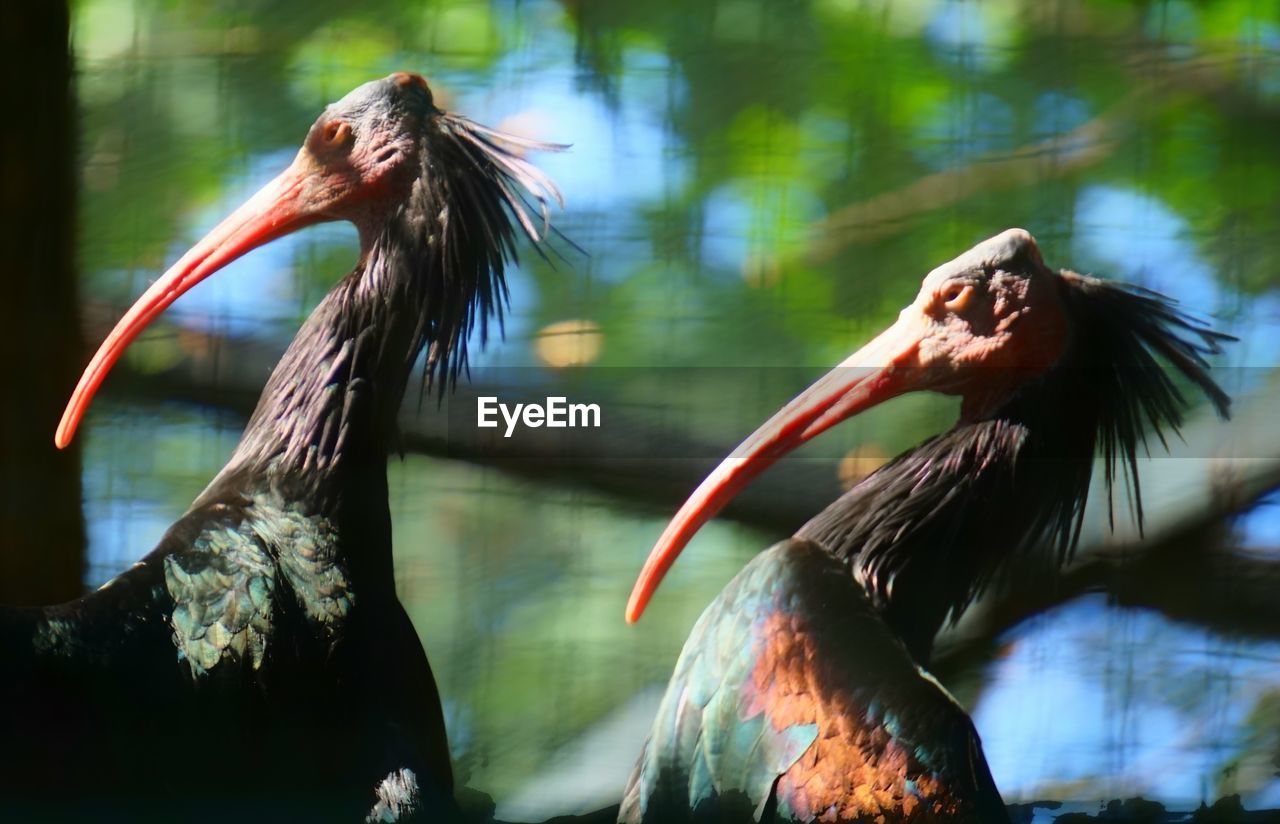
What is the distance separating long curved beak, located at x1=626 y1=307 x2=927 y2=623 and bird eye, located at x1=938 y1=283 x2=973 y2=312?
6 centimetres

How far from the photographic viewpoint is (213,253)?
2627 mm

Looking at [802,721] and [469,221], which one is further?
[469,221]

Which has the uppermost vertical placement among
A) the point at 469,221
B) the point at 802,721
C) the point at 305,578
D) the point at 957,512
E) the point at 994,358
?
the point at 469,221

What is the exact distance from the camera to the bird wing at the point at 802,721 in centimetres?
251

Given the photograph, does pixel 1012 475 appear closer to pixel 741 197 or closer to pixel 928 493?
pixel 928 493

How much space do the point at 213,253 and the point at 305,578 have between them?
0.65 metres

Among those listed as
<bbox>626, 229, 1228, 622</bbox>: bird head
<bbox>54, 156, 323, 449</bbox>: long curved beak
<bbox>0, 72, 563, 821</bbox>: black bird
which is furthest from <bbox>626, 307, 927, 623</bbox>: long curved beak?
<bbox>54, 156, 323, 449</bbox>: long curved beak

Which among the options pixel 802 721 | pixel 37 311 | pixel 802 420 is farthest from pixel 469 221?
pixel 802 721

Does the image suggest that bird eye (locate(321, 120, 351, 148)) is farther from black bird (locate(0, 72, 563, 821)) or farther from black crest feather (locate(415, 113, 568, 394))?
black crest feather (locate(415, 113, 568, 394))

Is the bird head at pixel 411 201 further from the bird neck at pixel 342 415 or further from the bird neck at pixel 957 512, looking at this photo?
the bird neck at pixel 957 512

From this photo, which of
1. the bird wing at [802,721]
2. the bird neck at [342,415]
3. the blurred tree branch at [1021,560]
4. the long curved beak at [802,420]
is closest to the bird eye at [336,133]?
the bird neck at [342,415]

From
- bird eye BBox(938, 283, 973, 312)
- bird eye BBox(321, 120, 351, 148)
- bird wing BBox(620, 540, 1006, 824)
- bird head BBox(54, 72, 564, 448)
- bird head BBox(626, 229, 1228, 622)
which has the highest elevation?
bird eye BBox(321, 120, 351, 148)

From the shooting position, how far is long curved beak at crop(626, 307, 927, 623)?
2.60 metres

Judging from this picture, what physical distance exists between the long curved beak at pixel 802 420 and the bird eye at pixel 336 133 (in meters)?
0.97
